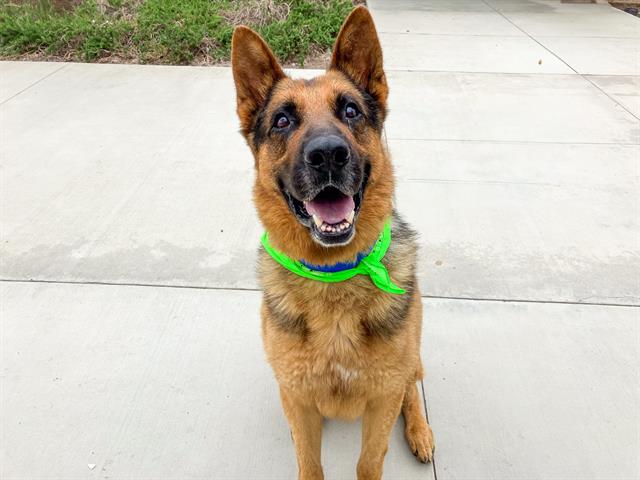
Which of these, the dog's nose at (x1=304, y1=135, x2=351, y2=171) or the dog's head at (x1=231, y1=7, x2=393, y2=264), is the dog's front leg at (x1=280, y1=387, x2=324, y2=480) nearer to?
the dog's head at (x1=231, y1=7, x2=393, y2=264)

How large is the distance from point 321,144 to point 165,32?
747 cm

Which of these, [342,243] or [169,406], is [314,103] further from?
[169,406]

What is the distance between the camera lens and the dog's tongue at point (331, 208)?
1.98 metres

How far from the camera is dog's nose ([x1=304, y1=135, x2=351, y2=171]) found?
187cm

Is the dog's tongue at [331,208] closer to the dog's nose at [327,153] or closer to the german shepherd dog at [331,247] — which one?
the german shepherd dog at [331,247]

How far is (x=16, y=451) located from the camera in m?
2.37

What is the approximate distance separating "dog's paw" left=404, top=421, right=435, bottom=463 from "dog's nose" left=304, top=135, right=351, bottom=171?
1412 millimetres

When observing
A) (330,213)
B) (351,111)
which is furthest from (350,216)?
(351,111)

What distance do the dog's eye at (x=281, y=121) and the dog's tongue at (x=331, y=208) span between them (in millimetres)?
473

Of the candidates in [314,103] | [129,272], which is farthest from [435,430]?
[129,272]

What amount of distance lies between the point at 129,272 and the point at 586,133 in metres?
4.99

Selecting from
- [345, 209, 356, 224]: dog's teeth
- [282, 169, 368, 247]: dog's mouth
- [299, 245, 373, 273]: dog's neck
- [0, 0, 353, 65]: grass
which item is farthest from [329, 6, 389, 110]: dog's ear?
[0, 0, 353, 65]: grass

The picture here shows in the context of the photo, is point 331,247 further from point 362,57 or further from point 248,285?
point 248,285

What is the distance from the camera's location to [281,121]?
227 centimetres
